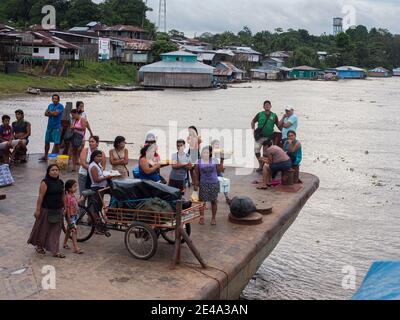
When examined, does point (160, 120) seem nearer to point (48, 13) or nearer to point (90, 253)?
point (90, 253)

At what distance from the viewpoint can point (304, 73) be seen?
447 feet

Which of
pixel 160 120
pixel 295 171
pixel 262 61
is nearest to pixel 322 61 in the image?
pixel 262 61

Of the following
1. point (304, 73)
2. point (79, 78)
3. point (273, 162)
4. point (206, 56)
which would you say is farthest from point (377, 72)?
point (273, 162)

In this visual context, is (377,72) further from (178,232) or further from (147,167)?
(178,232)

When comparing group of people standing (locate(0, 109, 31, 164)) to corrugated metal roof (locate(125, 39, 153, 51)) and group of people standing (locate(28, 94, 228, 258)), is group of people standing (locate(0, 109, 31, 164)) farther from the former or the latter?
corrugated metal roof (locate(125, 39, 153, 51))

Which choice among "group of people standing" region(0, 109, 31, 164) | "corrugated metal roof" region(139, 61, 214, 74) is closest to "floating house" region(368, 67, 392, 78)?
"corrugated metal roof" region(139, 61, 214, 74)

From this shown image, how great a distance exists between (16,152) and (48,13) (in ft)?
281

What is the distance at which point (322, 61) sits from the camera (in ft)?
509

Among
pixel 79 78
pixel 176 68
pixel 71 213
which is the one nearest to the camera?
pixel 71 213

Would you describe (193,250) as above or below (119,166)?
below

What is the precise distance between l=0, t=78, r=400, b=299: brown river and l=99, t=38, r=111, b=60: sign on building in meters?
21.6

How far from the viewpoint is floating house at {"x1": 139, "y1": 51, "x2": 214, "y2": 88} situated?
75188 millimetres

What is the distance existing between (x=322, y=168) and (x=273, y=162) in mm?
11701
